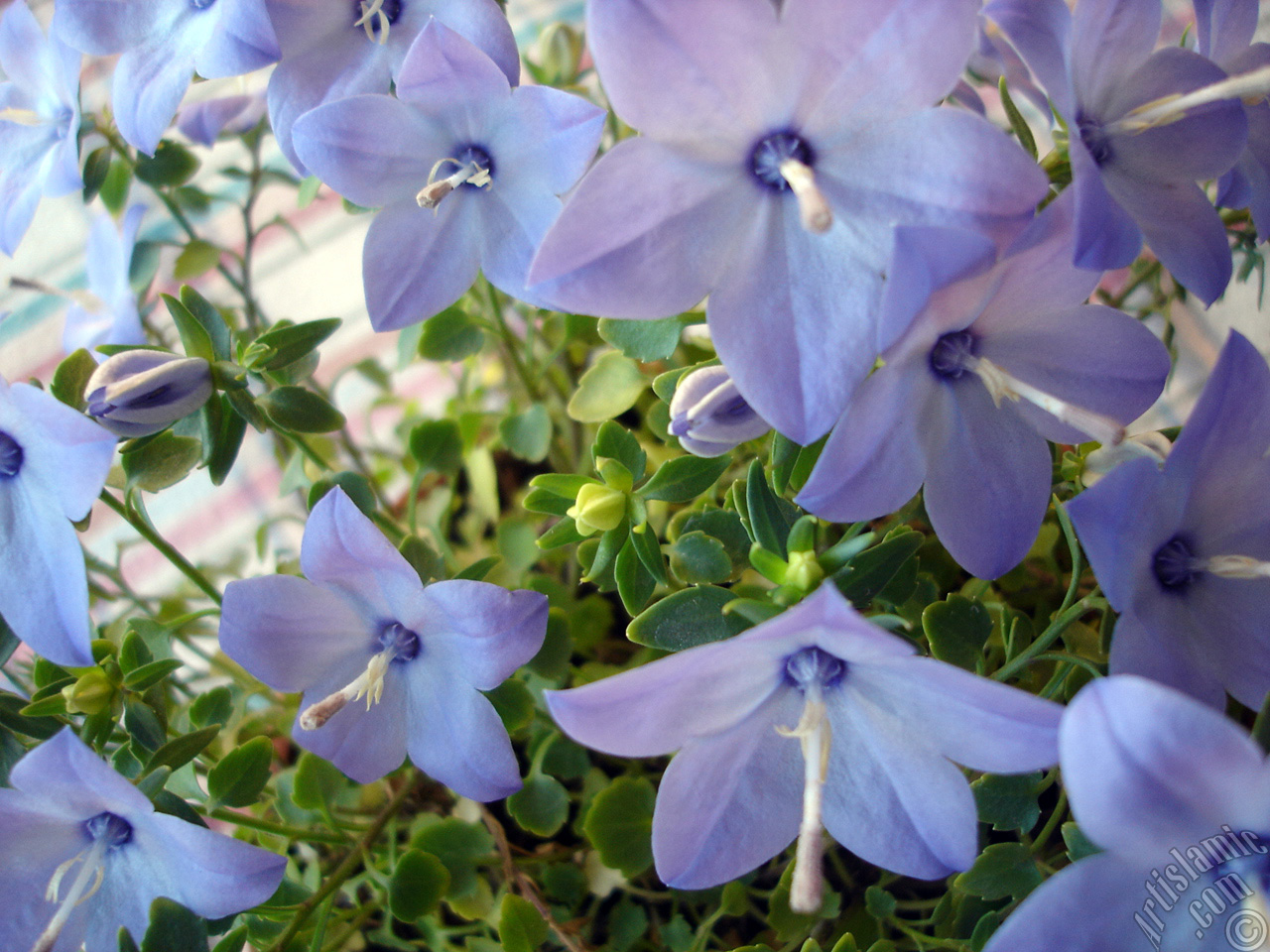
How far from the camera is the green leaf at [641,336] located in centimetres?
49

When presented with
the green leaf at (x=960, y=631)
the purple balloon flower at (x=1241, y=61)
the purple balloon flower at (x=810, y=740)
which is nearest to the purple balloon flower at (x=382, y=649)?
the purple balloon flower at (x=810, y=740)

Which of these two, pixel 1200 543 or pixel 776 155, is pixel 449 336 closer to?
pixel 776 155

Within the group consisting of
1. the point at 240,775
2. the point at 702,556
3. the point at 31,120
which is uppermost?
the point at 31,120

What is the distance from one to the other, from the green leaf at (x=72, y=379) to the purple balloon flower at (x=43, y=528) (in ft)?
0.16

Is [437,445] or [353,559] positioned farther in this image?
[437,445]

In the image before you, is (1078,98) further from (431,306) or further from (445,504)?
(445,504)

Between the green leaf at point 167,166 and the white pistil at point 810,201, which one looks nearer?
the white pistil at point 810,201

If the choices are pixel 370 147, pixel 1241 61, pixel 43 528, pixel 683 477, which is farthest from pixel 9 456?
pixel 1241 61

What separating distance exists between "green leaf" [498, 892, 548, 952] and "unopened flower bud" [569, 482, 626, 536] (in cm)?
25

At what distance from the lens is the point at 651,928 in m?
0.70

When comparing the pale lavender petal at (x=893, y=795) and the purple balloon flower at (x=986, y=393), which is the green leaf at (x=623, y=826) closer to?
the pale lavender petal at (x=893, y=795)

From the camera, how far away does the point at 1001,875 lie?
0.47m

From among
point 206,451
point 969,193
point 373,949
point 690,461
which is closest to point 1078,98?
point 969,193

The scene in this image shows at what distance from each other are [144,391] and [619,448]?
0.25m
